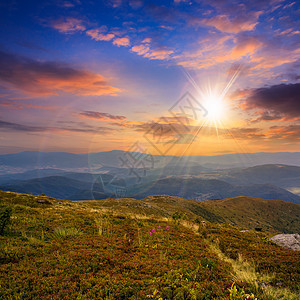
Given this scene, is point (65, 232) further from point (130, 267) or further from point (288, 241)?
point (288, 241)

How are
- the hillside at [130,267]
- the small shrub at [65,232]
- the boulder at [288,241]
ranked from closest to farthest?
the hillside at [130,267] < the small shrub at [65,232] < the boulder at [288,241]

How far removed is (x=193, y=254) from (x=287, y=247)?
8.50 meters

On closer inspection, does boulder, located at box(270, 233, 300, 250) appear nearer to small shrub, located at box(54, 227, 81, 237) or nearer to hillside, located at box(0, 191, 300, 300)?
hillside, located at box(0, 191, 300, 300)

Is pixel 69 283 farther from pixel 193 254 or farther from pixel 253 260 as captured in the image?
pixel 253 260

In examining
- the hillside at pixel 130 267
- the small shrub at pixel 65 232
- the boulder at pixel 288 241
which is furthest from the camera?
the boulder at pixel 288 241

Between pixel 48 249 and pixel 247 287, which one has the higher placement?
pixel 247 287

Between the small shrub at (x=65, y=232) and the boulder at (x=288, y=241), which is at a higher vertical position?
the small shrub at (x=65, y=232)

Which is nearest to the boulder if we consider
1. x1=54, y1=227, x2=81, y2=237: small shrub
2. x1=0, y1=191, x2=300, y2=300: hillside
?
x1=0, y1=191, x2=300, y2=300: hillside

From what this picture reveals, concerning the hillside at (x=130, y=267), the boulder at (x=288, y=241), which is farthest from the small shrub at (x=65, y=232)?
the boulder at (x=288, y=241)

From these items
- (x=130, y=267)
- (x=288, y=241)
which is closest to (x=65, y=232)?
(x=130, y=267)

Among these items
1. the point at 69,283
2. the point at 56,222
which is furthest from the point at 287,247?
the point at 56,222

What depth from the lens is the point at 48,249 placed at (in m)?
8.61

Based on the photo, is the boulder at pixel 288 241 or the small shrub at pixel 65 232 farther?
the boulder at pixel 288 241

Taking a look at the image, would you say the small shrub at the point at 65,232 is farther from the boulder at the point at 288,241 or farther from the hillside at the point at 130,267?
the boulder at the point at 288,241
